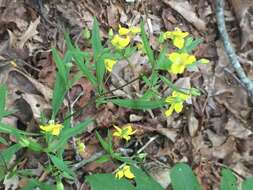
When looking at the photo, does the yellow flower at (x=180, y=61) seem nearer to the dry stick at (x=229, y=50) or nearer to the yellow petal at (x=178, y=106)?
the yellow petal at (x=178, y=106)

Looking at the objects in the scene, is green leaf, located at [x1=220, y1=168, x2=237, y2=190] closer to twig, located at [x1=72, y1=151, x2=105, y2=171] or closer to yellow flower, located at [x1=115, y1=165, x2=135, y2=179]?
yellow flower, located at [x1=115, y1=165, x2=135, y2=179]

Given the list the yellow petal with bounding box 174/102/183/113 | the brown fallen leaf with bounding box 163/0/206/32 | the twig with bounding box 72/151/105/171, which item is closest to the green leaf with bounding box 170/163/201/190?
the yellow petal with bounding box 174/102/183/113

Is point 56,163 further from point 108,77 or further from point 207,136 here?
point 207,136

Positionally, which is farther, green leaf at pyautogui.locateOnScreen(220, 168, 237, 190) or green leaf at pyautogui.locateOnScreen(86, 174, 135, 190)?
green leaf at pyautogui.locateOnScreen(220, 168, 237, 190)

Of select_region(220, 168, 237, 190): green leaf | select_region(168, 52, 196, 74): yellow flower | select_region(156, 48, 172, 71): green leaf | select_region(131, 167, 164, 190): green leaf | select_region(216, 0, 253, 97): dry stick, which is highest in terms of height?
select_region(168, 52, 196, 74): yellow flower

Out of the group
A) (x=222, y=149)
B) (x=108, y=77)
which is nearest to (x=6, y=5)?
(x=108, y=77)

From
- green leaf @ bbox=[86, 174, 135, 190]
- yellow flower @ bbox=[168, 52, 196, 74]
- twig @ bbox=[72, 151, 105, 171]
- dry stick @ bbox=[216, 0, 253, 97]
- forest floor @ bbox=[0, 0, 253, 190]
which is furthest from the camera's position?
dry stick @ bbox=[216, 0, 253, 97]

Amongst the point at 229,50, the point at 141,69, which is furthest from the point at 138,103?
the point at 229,50
